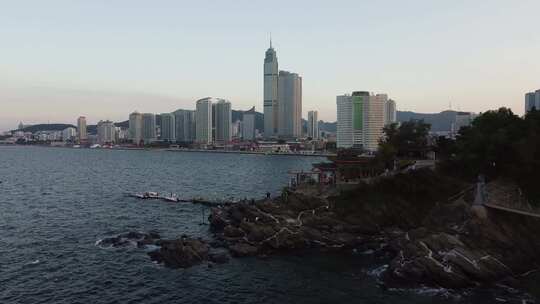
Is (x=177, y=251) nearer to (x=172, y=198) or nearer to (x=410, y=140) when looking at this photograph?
(x=172, y=198)

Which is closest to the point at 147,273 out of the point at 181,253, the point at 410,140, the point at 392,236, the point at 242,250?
the point at 181,253

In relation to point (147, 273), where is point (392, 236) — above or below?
above

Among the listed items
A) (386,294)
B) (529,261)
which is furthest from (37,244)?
(529,261)

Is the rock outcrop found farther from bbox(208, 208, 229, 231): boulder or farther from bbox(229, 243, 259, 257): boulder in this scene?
bbox(208, 208, 229, 231): boulder

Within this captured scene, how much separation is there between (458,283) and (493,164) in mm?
24971

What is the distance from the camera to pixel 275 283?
4022cm

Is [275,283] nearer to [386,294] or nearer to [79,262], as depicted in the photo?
[386,294]

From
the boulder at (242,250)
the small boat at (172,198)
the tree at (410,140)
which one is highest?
the tree at (410,140)

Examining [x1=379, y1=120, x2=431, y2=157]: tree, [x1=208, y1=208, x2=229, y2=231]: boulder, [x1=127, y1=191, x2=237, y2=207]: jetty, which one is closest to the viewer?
[x1=208, y1=208, x2=229, y2=231]: boulder

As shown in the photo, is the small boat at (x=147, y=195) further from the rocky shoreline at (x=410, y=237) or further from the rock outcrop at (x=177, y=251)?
the rock outcrop at (x=177, y=251)

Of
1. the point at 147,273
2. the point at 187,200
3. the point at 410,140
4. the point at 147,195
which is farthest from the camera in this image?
the point at 147,195

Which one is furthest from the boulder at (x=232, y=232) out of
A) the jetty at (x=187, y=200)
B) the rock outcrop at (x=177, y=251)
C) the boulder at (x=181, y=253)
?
the jetty at (x=187, y=200)

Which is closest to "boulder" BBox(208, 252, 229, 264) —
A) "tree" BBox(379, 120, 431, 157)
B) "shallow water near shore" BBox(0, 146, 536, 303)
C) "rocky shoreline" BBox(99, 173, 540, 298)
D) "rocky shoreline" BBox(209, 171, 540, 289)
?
"rocky shoreline" BBox(99, 173, 540, 298)

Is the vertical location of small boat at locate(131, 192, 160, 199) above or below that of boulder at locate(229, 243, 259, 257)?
above
